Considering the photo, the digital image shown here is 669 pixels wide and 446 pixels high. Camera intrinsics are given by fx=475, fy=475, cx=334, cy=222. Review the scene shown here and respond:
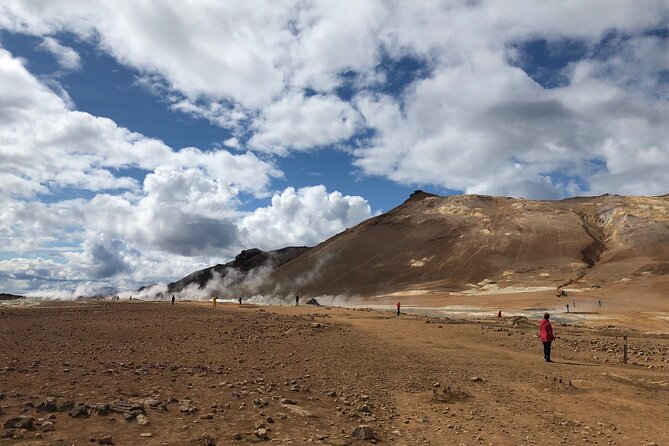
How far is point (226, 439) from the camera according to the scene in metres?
7.56

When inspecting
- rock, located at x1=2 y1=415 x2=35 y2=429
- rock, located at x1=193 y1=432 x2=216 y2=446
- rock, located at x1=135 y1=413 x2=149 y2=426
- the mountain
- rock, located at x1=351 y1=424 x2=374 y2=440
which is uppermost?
the mountain

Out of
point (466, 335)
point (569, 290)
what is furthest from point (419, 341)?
point (569, 290)

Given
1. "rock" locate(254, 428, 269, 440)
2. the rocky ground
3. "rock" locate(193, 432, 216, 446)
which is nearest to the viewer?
"rock" locate(193, 432, 216, 446)

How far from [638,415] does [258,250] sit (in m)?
182

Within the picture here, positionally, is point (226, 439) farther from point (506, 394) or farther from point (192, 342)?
point (192, 342)

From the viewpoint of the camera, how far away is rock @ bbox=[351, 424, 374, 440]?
8.12m

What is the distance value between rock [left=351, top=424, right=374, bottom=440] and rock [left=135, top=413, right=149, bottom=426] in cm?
349

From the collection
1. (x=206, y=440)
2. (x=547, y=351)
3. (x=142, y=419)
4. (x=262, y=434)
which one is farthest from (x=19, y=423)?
(x=547, y=351)

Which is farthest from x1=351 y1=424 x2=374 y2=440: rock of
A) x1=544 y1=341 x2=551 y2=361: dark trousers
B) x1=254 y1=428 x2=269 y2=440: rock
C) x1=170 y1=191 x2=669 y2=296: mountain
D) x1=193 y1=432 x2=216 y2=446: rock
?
x1=170 y1=191 x2=669 y2=296: mountain

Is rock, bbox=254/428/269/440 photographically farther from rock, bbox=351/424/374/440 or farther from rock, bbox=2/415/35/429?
rock, bbox=2/415/35/429

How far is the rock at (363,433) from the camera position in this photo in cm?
812

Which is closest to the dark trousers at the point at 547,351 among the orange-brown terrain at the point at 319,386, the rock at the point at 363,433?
the orange-brown terrain at the point at 319,386

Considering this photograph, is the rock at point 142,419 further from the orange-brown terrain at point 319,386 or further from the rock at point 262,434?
the rock at point 262,434

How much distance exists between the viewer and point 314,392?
1138cm
